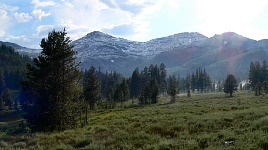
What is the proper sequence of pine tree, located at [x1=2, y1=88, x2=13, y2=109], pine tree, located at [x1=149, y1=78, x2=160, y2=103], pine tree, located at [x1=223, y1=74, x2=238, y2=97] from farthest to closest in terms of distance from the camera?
pine tree, located at [x1=2, y1=88, x2=13, y2=109] < pine tree, located at [x1=223, y1=74, x2=238, y2=97] < pine tree, located at [x1=149, y1=78, x2=160, y2=103]

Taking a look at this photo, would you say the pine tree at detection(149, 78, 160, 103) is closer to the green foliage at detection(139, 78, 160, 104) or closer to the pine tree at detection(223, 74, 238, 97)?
the green foliage at detection(139, 78, 160, 104)

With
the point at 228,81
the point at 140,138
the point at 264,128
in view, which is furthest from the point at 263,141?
the point at 228,81

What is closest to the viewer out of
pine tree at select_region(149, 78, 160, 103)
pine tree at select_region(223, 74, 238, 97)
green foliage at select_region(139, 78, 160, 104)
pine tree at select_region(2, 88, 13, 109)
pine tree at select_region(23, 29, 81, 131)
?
pine tree at select_region(23, 29, 81, 131)

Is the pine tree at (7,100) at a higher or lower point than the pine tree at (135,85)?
lower

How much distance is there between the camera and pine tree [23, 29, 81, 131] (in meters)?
33.6

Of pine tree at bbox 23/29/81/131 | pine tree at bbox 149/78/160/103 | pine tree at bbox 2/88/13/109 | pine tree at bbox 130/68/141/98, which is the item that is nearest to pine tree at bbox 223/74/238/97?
pine tree at bbox 149/78/160/103

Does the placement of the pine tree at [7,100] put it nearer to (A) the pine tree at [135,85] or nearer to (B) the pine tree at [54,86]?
(A) the pine tree at [135,85]

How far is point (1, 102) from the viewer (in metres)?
144

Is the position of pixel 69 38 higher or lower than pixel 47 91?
higher

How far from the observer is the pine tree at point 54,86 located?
33594 mm

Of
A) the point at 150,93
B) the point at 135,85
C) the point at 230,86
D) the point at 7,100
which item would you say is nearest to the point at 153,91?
the point at 150,93

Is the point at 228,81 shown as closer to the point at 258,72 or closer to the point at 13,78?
the point at 258,72

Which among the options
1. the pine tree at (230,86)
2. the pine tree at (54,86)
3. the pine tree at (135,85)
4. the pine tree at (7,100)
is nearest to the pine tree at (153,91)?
the pine tree at (230,86)

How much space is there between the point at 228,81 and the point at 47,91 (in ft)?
274
